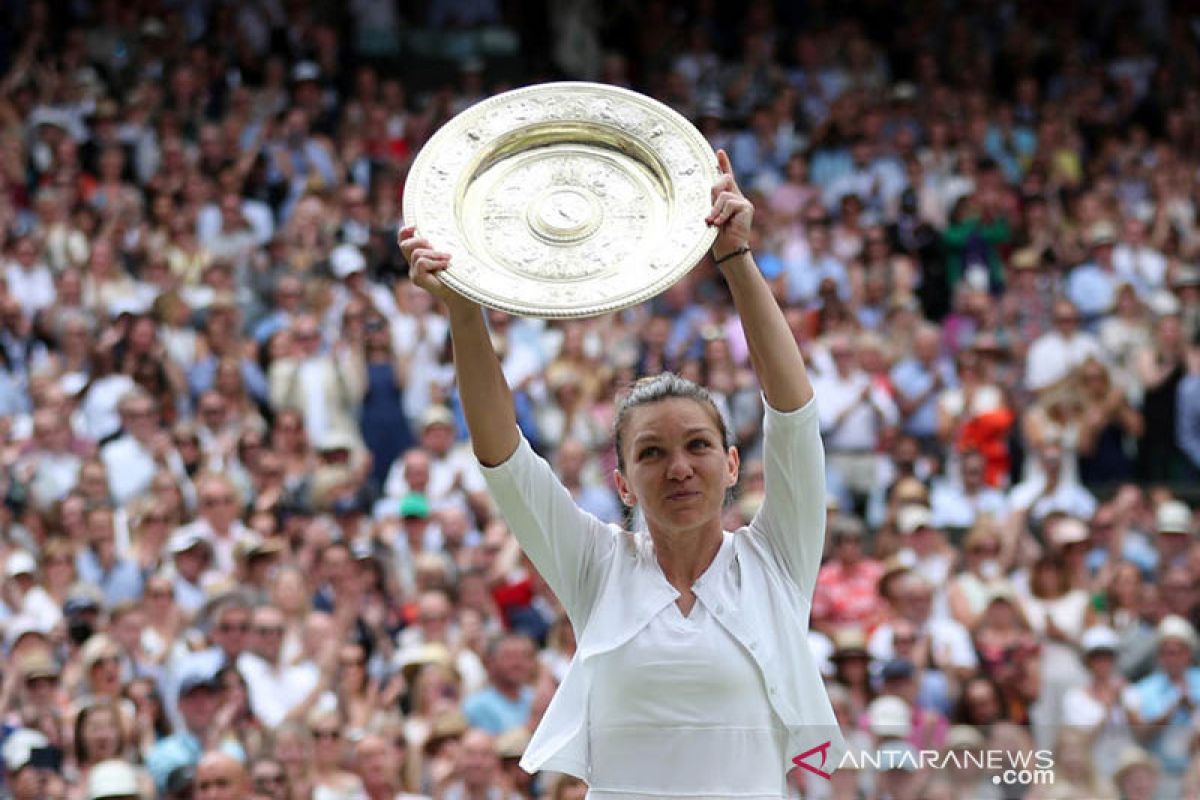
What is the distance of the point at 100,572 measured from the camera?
33.2 ft

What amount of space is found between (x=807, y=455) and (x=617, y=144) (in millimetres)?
816

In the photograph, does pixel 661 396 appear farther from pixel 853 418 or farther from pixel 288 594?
pixel 853 418

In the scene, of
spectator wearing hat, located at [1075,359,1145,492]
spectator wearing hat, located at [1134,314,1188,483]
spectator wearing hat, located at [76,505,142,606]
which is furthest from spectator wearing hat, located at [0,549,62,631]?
spectator wearing hat, located at [1134,314,1188,483]

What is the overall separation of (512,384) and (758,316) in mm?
7846

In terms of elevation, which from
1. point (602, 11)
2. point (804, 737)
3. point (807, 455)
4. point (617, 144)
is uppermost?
point (602, 11)

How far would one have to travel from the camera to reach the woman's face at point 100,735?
8.27m

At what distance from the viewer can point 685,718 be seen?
3.91m

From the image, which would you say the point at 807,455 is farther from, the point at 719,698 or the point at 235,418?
the point at 235,418

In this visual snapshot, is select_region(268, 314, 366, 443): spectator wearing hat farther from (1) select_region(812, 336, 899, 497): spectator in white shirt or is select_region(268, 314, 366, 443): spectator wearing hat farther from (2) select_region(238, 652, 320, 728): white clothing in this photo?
(2) select_region(238, 652, 320, 728): white clothing

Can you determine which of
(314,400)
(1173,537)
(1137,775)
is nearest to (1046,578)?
(1173,537)

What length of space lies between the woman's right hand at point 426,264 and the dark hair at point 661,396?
333 millimetres

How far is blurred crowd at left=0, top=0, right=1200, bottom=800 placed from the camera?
8.92m

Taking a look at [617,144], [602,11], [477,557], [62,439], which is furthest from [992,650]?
[602,11]

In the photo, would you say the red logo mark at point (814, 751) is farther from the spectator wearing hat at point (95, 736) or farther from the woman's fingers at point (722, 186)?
the spectator wearing hat at point (95, 736)
